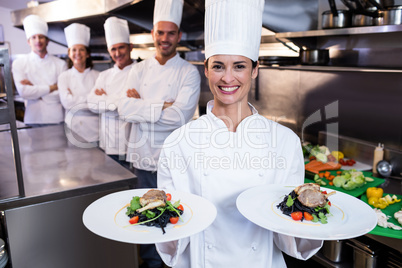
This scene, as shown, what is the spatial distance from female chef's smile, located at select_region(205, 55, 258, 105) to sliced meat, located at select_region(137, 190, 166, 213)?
0.39m

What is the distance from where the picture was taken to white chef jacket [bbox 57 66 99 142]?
12.3 ft

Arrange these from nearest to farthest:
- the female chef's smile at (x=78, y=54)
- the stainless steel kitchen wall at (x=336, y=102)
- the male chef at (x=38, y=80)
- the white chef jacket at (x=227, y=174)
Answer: the white chef jacket at (x=227, y=174), the stainless steel kitchen wall at (x=336, y=102), the female chef's smile at (x=78, y=54), the male chef at (x=38, y=80)

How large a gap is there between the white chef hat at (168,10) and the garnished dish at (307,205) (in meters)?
1.87

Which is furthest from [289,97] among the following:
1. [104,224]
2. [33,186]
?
[104,224]

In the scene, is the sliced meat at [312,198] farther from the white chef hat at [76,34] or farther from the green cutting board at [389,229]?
the white chef hat at [76,34]

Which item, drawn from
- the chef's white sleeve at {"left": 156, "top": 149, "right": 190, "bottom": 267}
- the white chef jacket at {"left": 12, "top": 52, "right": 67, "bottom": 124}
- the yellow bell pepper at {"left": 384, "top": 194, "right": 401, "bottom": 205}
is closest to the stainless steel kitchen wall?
the yellow bell pepper at {"left": 384, "top": 194, "right": 401, "bottom": 205}

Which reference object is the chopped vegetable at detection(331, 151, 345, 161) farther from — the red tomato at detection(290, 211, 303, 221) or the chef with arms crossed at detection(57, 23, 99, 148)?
the chef with arms crossed at detection(57, 23, 99, 148)

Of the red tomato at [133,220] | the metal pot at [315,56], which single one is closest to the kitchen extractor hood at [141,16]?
the metal pot at [315,56]

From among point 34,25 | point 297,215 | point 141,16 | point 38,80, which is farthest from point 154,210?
point 34,25

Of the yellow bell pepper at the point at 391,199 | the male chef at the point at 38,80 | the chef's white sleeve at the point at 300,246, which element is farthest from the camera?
the male chef at the point at 38,80

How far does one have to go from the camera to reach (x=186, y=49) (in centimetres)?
413

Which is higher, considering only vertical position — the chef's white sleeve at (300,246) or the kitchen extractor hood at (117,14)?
the kitchen extractor hood at (117,14)

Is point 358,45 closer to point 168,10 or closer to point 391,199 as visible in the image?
point 391,199

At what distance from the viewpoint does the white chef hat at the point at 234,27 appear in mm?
1243
